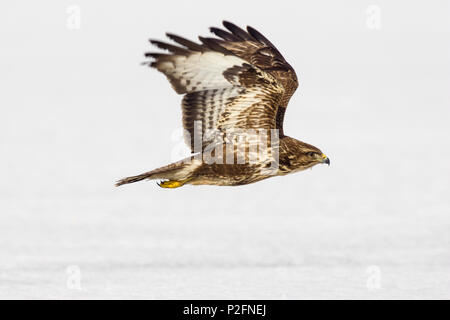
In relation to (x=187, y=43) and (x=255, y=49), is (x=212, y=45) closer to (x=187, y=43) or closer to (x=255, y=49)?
(x=187, y=43)

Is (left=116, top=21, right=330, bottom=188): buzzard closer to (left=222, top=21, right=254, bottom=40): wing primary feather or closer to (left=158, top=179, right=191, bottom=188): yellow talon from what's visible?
(left=158, top=179, right=191, bottom=188): yellow talon

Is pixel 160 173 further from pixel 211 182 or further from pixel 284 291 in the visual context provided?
pixel 284 291

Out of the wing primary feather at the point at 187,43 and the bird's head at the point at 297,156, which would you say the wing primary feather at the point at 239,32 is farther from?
the wing primary feather at the point at 187,43

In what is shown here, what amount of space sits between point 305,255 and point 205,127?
2.36 meters

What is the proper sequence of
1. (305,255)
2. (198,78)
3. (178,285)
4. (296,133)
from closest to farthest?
(198,78) < (178,285) < (305,255) < (296,133)

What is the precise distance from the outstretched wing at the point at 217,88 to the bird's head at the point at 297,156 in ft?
1.20

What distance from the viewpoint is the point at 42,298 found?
11.6m

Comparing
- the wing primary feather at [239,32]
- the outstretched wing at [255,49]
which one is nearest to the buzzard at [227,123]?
the outstretched wing at [255,49]

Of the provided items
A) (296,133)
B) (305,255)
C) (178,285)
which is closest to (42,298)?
(178,285)

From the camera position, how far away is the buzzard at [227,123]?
11.1m

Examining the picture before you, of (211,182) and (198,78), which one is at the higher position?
(198,78)

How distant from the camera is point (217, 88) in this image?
448 inches

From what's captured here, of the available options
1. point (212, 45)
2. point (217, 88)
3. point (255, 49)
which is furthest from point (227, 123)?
point (255, 49)

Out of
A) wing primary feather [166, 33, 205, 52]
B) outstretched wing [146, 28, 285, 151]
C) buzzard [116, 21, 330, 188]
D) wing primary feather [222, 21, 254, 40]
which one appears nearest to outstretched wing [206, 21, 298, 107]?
wing primary feather [222, 21, 254, 40]
